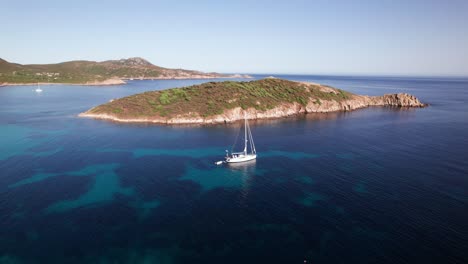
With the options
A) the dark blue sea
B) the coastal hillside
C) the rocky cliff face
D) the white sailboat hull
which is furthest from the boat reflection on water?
the coastal hillside

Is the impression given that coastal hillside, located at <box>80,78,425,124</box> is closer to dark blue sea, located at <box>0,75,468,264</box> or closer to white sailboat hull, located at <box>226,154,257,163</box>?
Answer: dark blue sea, located at <box>0,75,468,264</box>

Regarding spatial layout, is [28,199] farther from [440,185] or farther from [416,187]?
[440,185]

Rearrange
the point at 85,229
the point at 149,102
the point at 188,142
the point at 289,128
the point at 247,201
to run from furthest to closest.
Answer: the point at 149,102, the point at 289,128, the point at 188,142, the point at 247,201, the point at 85,229

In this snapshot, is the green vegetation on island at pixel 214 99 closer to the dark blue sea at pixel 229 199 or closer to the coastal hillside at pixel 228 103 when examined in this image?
the coastal hillside at pixel 228 103

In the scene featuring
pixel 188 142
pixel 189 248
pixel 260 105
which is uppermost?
pixel 260 105

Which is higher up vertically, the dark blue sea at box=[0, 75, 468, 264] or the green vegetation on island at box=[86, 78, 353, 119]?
the green vegetation on island at box=[86, 78, 353, 119]

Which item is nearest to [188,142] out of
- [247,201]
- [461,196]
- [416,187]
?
[247,201]
